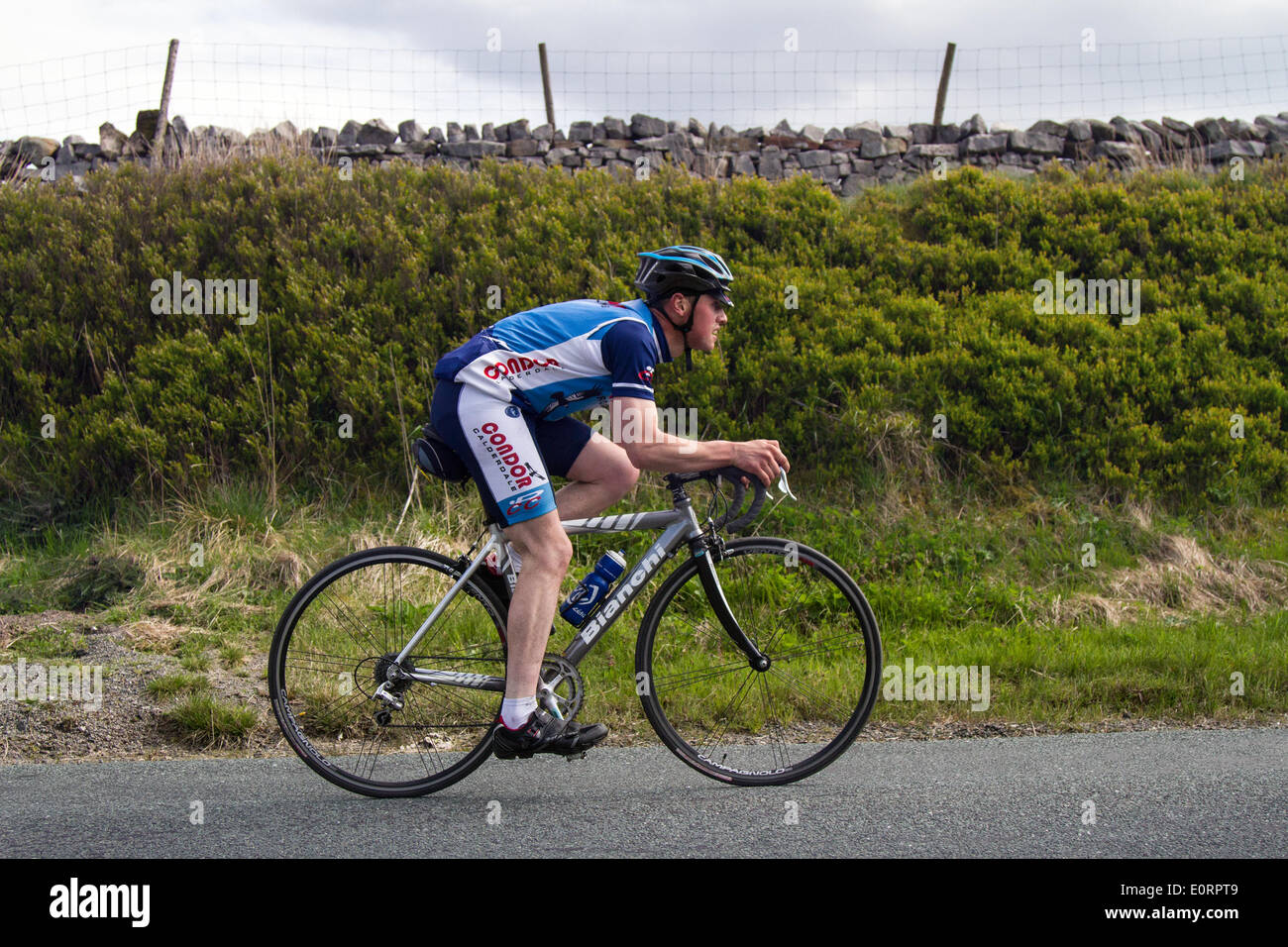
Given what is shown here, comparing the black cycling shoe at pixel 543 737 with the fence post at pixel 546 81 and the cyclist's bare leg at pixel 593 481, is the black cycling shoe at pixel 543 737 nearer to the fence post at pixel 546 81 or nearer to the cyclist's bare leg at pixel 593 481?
the cyclist's bare leg at pixel 593 481

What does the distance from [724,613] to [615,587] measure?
1.56 feet

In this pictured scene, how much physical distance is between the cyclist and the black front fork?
45 cm

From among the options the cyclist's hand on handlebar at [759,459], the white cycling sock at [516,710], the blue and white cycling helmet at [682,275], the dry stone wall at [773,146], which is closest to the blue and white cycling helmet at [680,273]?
the blue and white cycling helmet at [682,275]

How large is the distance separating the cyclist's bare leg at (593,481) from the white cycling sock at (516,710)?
2.51 ft

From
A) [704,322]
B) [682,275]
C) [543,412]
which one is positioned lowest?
[543,412]

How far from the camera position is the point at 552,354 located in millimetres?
4164

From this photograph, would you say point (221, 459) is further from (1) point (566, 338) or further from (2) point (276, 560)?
(1) point (566, 338)

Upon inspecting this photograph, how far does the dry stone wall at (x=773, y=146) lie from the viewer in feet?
48.9

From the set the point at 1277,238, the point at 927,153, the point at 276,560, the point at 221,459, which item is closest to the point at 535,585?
the point at 276,560

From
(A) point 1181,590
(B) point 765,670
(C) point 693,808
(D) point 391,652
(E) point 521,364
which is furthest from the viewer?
(A) point 1181,590

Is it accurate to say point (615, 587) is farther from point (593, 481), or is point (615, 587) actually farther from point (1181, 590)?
point (1181, 590)

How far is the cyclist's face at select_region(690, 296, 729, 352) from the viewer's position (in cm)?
429

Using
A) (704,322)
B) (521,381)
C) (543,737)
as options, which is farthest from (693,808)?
(704,322)

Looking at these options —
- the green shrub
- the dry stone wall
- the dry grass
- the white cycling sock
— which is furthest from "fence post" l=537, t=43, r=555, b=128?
the white cycling sock
